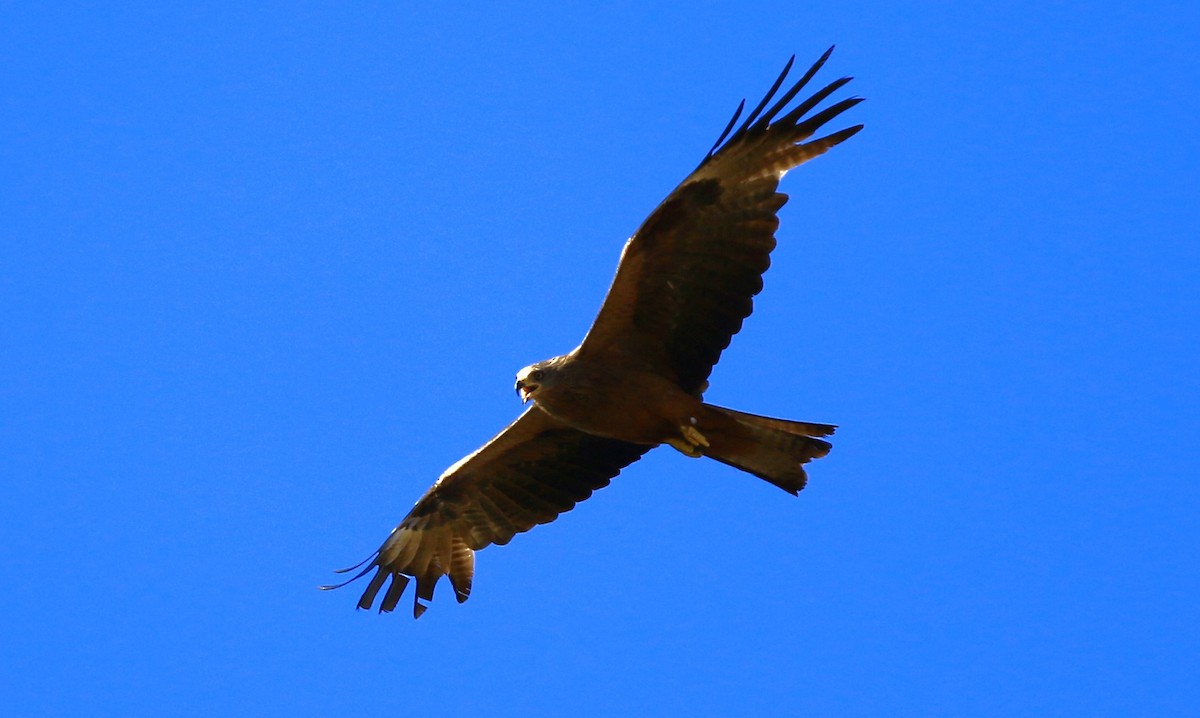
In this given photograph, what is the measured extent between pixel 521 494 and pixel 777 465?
2.18m

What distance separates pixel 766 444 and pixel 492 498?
243 centimetres

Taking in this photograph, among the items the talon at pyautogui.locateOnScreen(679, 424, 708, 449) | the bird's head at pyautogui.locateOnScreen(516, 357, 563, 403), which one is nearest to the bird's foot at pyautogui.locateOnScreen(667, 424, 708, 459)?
the talon at pyautogui.locateOnScreen(679, 424, 708, 449)

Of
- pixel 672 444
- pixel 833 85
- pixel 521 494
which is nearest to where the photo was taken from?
pixel 833 85

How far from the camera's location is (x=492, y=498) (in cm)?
1216

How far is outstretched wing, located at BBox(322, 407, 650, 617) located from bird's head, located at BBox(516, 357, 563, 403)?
765mm

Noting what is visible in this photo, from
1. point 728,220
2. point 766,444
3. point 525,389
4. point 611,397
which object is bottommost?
point 766,444

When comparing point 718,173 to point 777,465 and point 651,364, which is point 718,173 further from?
point 777,465

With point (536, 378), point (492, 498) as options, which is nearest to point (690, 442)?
point (536, 378)

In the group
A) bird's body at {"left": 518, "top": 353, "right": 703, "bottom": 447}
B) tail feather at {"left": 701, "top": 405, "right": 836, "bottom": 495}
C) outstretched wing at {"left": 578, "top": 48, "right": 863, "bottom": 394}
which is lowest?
tail feather at {"left": 701, "top": 405, "right": 836, "bottom": 495}

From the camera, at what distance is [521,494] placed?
12.0m

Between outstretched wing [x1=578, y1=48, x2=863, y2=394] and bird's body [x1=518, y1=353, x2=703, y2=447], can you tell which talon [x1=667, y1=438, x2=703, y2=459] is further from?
outstretched wing [x1=578, y1=48, x2=863, y2=394]

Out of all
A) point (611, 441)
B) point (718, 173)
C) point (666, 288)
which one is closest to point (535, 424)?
point (611, 441)

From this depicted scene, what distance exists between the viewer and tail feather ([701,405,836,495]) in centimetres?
1076

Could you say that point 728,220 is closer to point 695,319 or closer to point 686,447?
point 695,319
